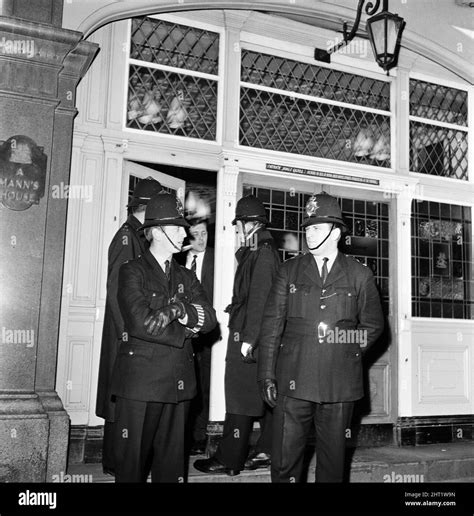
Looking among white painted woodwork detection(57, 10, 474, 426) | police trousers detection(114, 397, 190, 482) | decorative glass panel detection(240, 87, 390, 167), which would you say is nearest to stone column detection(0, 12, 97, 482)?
white painted woodwork detection(57, 10, 474, 426)

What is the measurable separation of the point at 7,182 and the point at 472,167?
232 inches

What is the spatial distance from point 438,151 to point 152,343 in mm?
5616

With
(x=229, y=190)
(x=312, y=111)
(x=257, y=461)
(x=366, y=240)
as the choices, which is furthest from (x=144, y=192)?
(x=366, y=240)

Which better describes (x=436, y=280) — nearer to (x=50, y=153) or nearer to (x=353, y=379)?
(x=353, y=379)

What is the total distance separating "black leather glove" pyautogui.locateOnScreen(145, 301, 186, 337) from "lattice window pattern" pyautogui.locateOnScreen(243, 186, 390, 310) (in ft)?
11.0

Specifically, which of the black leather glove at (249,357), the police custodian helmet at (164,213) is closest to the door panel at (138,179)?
the black leather glove at (249,357)

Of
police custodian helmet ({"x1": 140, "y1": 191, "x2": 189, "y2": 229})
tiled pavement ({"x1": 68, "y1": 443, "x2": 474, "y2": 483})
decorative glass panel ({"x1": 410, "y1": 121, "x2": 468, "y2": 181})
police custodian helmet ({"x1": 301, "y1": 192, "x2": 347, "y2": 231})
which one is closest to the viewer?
police custodian helmet ({"x1": 140, "y1": 191, "x2": 189, "y2": 229})

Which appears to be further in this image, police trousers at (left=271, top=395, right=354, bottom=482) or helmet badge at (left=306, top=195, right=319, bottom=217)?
helmet badge at (left=306, top=195, right=319, bottom=217)

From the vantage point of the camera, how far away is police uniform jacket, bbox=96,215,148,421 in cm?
497

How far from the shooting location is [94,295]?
6.15 meters

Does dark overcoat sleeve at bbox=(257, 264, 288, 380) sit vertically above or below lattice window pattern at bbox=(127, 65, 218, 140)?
below

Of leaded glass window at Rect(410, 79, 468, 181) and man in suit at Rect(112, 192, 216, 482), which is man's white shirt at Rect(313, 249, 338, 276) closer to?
man in suit at Rect(112, 192, 216, 482)

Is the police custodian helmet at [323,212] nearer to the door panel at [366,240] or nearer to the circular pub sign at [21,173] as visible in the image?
the circular pub sign at [21,173]

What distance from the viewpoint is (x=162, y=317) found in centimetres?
389
